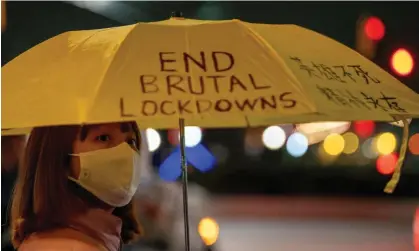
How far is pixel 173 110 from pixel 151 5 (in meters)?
3.72

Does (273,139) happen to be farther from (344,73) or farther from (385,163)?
(344,73)

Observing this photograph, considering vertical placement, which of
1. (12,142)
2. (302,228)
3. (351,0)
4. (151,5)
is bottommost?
(302,228)

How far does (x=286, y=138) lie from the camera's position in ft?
26.8

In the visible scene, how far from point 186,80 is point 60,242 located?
1.57 feet

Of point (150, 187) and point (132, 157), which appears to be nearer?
point (132, 157)

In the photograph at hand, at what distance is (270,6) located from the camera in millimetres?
5520

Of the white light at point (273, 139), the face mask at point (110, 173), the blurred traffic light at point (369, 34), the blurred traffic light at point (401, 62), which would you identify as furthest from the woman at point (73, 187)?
the white light at point (273, 139)

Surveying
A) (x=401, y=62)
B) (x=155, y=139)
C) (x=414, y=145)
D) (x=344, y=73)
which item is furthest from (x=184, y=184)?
(x=414, y=145)

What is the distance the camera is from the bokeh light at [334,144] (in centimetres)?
819

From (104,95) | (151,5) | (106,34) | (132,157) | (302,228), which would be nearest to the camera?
(104,95)

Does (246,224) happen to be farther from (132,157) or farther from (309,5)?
(132,157)

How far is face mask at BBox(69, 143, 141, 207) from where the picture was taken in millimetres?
1558

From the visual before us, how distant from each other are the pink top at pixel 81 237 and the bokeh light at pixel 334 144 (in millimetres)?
6763

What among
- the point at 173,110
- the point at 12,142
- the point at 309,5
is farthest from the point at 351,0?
the point at 173,110
